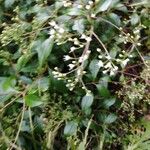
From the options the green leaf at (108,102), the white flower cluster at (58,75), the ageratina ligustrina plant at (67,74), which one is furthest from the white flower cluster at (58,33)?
the green leaf at (108,102)

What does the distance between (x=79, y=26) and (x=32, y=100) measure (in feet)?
1.29

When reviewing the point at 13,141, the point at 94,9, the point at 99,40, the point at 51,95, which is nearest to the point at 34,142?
the point at 13,141

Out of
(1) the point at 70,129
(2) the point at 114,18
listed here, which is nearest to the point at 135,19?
(2) the point at 114,18

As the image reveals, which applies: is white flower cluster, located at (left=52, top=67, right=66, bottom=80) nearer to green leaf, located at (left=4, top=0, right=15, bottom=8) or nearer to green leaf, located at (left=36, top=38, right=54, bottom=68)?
green leaf, located at (left=36, top=38, right=54, bottom=68)

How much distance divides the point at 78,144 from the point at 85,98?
21cm

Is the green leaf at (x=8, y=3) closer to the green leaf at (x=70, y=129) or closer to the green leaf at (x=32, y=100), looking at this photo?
the green leaf at (x=32, y=100)

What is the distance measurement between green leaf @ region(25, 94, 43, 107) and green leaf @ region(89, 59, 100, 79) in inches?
10.9

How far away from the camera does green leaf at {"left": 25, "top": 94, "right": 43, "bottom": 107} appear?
1.85 metres

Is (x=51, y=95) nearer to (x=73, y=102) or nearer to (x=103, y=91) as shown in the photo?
(x=73, y=102)

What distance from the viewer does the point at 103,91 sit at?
1941 millimetres

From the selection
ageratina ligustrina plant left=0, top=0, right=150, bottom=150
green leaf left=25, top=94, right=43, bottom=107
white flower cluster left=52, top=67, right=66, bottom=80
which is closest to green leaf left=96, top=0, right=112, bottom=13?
ageratina ligustrina plant left=0, top=0, right=150, bottom=150

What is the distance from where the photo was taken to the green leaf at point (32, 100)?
185cm

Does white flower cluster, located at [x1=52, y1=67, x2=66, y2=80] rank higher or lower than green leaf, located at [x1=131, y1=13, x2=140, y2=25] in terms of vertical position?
higher

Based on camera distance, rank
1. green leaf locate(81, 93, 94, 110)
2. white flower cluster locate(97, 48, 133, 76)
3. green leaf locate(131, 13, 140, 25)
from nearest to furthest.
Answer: white flower cluster locate(97, 48, 133, 76) < green leaf locate(81, 93, 94, 110) < green leaf locate(131, 13, 140, 25)
